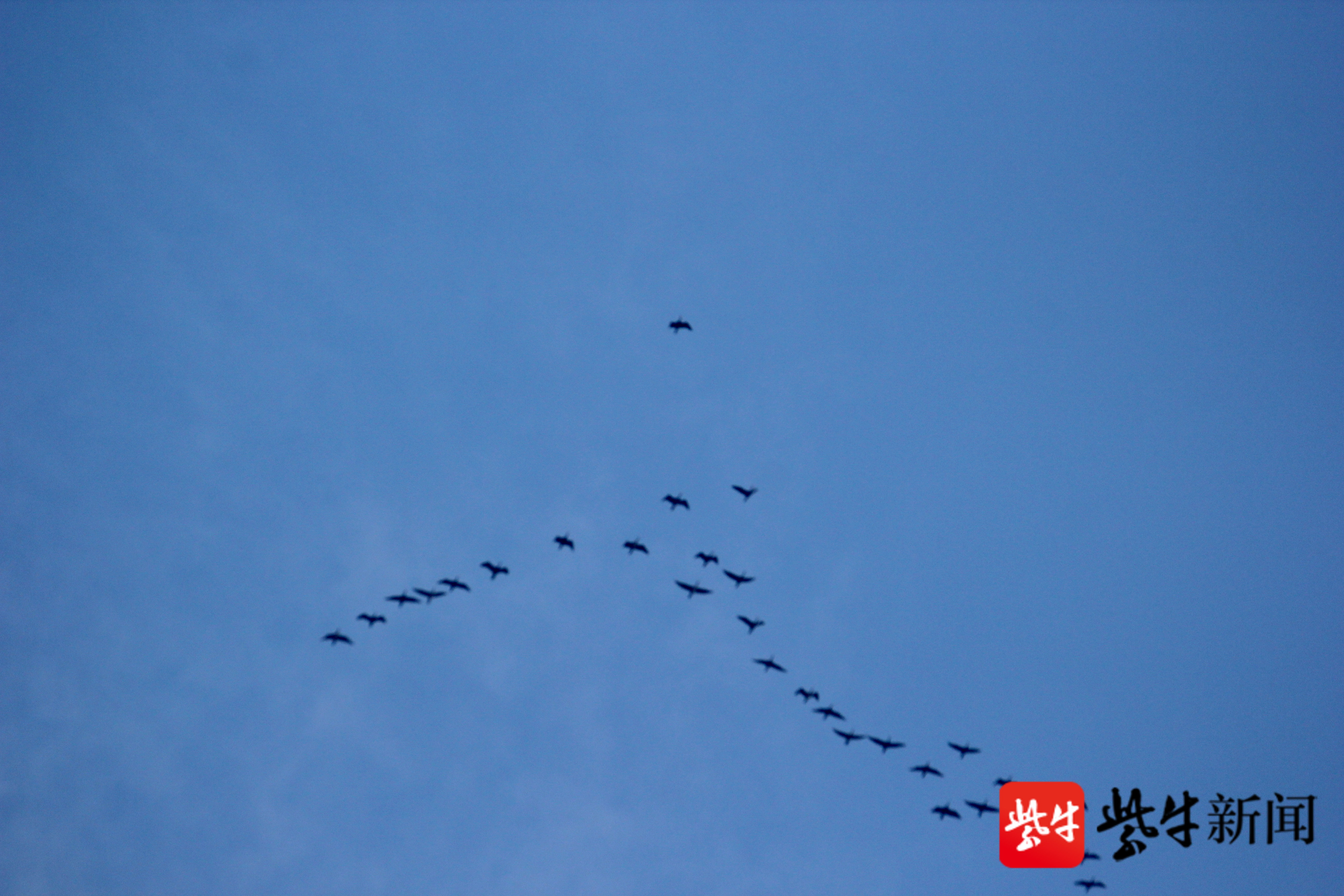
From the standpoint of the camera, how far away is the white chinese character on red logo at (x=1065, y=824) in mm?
77562

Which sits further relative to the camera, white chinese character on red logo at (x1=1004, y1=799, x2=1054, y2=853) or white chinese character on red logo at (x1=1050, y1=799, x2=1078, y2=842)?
white chinese character on red logo at (x1=1050, y1=799, x2=1078, y2=842)

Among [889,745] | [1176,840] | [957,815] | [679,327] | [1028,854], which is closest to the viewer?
[1028,854]

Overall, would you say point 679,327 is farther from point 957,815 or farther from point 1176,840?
point 1176,840

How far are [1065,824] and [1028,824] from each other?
2.64 m

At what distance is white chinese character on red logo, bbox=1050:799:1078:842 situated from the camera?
3054 inches

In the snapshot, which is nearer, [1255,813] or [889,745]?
[1255,813]

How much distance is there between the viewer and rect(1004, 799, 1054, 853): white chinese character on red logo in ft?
252

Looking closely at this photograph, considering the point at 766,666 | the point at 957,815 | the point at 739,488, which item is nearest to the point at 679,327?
the point at 739,488

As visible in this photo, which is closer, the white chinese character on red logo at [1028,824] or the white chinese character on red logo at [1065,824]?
the white chinese character on red logo at [1028,824]

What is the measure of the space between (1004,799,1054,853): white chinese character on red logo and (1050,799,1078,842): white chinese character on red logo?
0.42ft

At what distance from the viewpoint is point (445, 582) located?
106 metres

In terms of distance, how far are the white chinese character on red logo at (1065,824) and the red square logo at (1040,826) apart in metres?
0.02

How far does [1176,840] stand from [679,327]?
184ft

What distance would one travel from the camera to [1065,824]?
255 feet
